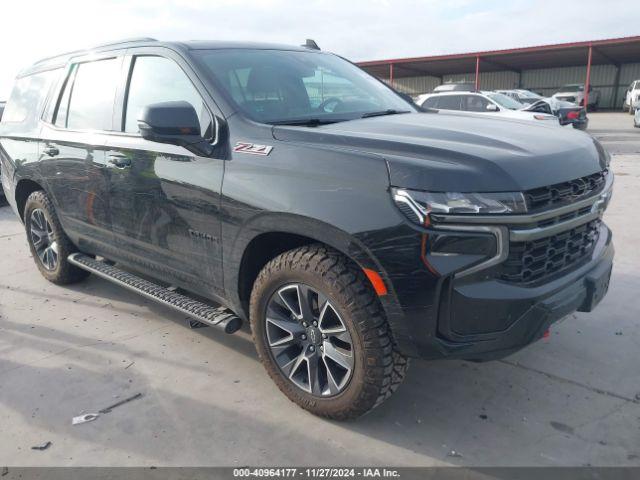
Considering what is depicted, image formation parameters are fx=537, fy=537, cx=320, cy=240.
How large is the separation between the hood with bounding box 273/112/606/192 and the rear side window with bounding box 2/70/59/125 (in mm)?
2866

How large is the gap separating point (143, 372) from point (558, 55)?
3685 cm

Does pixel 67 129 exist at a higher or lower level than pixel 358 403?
higher

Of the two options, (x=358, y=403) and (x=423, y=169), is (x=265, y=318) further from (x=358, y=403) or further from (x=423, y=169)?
(x=423, y=169)

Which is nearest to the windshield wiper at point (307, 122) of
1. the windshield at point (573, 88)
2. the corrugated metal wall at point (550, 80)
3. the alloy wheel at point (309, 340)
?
the alloy wheel at point (309, 340)

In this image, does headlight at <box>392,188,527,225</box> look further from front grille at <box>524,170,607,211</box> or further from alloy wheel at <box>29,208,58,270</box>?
alloy wheel at <box>29,208,58,270</box>

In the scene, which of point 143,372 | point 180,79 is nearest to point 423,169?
point 180,79

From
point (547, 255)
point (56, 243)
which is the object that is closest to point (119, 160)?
point (56, 243)

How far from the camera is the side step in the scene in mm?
3025

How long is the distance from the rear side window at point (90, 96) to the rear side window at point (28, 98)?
40cm

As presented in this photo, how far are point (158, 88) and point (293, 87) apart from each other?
831mm

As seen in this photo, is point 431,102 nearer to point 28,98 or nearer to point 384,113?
point 28,98

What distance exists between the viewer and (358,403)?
2.55m

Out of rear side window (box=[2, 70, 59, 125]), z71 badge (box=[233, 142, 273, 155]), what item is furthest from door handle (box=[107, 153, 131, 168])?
rear side window (box=[2, 70, 59, 125])

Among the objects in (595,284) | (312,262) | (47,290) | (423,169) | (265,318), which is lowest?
(47,290)
